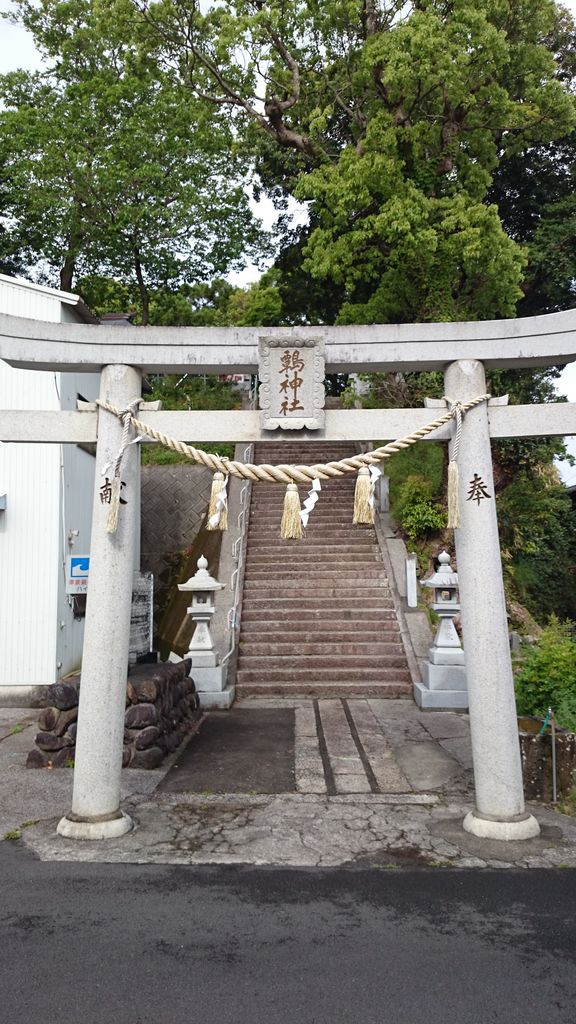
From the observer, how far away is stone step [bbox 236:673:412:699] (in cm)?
1119

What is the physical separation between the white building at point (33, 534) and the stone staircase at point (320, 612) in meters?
3.19

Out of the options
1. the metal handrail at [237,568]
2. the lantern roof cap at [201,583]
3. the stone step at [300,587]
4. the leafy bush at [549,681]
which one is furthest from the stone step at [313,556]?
the leafy bush at [549,681]

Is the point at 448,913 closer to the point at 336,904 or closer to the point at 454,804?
the point at 336,904

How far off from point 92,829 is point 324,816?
Answer: 1.96m

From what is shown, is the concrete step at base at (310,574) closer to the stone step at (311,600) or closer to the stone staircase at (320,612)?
the stone staircase at (320,612)

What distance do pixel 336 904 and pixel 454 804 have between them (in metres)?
2.39

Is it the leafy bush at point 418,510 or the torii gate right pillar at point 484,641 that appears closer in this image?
the torii gate right pillar at point 484,641

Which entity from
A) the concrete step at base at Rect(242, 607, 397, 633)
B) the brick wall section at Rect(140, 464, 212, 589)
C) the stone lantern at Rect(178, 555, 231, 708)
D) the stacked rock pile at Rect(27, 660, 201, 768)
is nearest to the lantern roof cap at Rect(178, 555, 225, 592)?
the stone lantern at Rect(178, 555, 231, 708)

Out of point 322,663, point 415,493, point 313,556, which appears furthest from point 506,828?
point 415,493

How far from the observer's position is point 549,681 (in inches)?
287

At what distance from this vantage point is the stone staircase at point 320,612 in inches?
454

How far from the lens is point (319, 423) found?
5797 mm

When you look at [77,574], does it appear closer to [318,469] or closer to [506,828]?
[318,469]

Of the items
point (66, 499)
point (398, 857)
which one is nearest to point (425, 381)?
point (66, 499)
